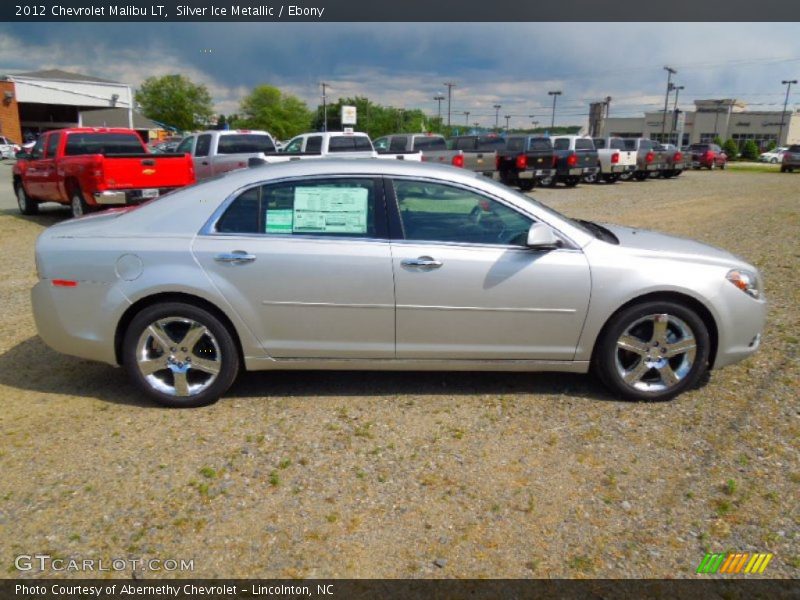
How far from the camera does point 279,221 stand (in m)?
3.89

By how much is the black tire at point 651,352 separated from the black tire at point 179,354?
2499 mm

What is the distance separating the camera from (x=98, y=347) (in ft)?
12.8

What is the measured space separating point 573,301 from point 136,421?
2.92 meters

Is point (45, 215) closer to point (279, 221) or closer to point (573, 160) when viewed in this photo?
point (279, 221)

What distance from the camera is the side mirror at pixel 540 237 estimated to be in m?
3.74

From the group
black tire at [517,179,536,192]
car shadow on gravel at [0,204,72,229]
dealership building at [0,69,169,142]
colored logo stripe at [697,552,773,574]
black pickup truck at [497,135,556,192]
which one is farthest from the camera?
dealership building at [0,69,169,142]

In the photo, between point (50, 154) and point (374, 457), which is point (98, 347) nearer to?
point (374, 457)

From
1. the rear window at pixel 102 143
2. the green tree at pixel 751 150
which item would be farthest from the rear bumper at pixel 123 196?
the green tree at pixel 751 150

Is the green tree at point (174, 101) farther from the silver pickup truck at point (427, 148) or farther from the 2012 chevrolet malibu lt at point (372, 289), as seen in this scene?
the 2012 chevrolet malibu lt at point (372, 289)

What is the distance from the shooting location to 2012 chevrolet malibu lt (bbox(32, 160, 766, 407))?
3.79m

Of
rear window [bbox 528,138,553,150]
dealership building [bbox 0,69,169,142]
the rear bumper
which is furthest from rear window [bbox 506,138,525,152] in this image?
dealership building [bbox 0,69,169,142]

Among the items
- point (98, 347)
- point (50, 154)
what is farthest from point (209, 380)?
point (50, 154)

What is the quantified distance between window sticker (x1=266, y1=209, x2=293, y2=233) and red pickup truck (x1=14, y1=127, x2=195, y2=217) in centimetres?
743

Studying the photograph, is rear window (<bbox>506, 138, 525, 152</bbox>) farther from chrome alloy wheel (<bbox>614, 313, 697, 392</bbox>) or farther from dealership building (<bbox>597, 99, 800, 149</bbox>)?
dealership building (<bbox>597, 99, 800, 149</bbox>)
